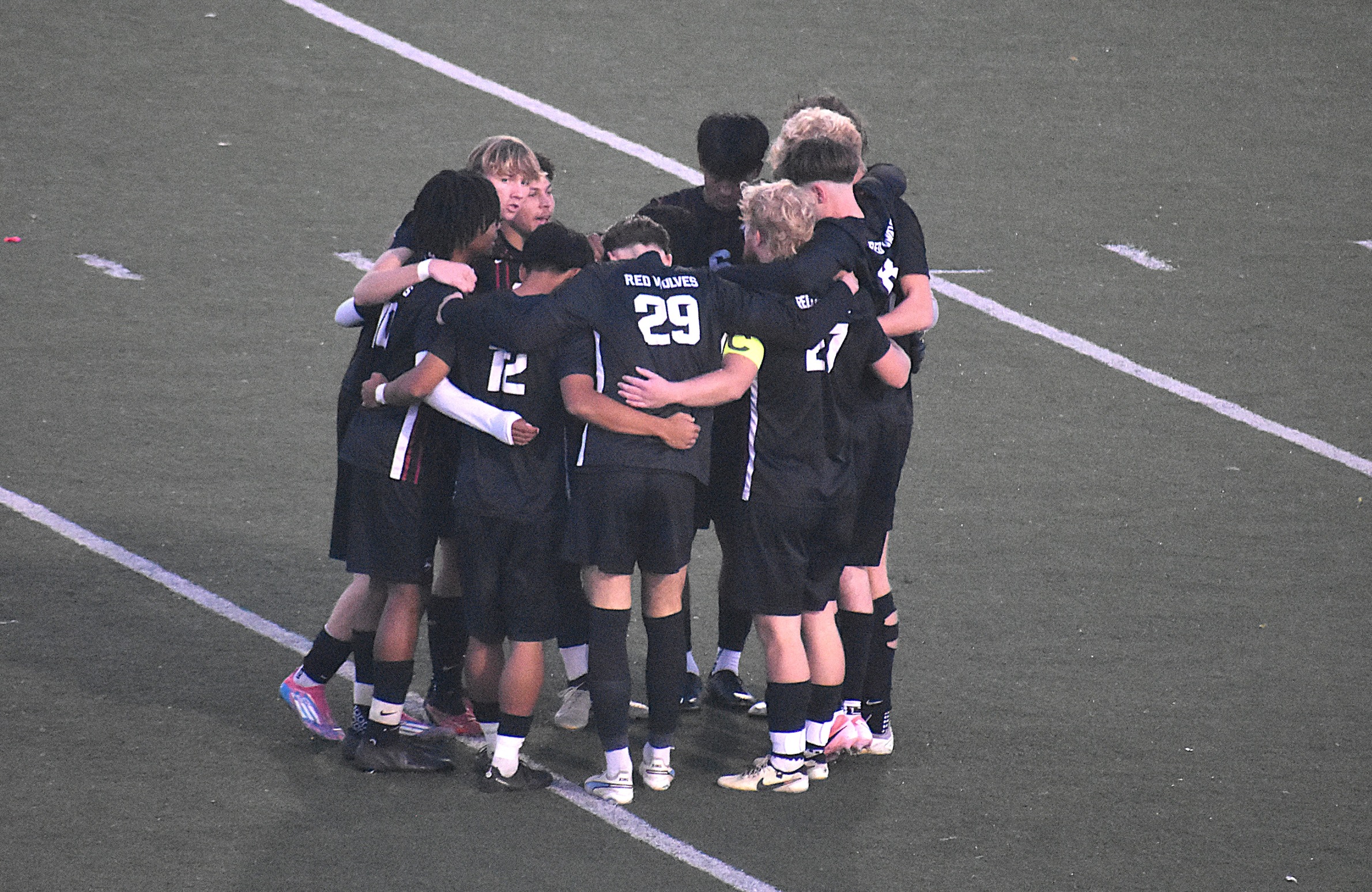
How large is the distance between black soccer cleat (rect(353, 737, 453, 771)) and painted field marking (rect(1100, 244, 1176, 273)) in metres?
7.62

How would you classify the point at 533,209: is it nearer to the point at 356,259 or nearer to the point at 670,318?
the point at 670,318

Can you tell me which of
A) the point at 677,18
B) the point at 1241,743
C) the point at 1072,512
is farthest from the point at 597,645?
the point at 677,18

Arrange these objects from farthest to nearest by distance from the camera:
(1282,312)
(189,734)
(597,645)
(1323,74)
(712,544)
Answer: (1323,74) < (1282,312) < (712,544) < (189,734) < (597,645)

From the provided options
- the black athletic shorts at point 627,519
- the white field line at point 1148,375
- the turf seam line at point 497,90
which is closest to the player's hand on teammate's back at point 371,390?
the black athletic shorts at point 627,519

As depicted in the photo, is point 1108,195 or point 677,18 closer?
point 1108,195

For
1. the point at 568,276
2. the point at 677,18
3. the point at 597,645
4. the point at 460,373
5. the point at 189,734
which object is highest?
the point at 677,18

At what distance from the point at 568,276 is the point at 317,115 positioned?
8.26 metres

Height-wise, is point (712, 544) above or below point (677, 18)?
below

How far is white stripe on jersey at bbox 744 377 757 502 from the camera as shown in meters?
6.14

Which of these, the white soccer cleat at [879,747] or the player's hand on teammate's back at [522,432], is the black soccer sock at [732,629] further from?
the player's hand on teammate's back at [522,432]

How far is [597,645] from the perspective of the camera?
604 cm

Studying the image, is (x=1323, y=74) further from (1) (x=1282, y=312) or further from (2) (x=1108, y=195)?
(1) (x=1282, y=312)

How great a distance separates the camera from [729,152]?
6.80 metres

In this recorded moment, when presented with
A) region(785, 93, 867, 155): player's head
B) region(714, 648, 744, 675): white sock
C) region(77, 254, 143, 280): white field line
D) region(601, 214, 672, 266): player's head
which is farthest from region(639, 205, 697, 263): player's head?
region(77, 254, 143, 280): white field line
